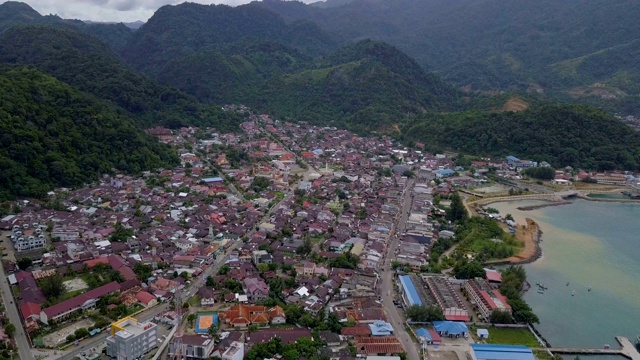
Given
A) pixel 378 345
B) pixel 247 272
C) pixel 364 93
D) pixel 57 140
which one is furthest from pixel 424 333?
pixel 364 93

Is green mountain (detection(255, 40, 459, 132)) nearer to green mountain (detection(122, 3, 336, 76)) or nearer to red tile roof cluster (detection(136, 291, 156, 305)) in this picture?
green mountain (detection(122, 3, 336, 76))

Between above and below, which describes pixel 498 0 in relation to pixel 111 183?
above

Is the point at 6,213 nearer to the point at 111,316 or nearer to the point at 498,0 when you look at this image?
the point at 111,316

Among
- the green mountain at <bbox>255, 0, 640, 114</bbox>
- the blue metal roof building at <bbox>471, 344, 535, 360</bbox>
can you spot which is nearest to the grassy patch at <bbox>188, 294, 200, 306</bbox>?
the blue metal roof building at <bbox>471, 344, 535, 360</bbox>

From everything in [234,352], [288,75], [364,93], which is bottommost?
[234,352]

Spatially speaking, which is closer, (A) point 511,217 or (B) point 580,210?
(A) point 511,217

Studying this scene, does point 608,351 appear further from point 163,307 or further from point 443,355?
point 163,307

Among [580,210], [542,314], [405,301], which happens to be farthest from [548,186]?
[405,301]
